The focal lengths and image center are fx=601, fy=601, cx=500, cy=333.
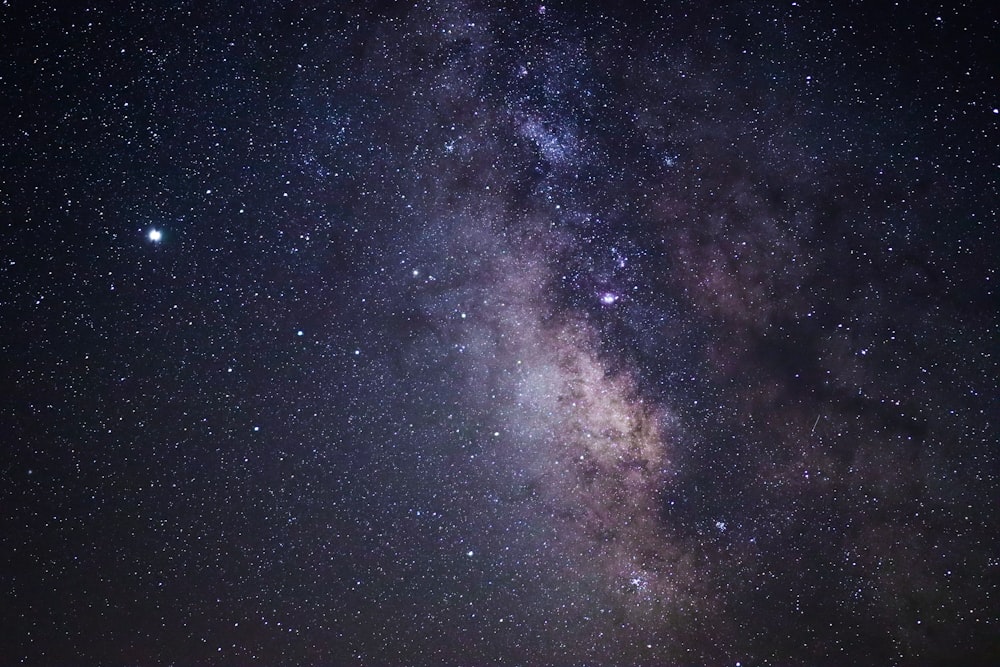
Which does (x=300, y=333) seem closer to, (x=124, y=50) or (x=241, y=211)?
(x=241, y=211)

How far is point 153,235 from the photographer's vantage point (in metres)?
4.47

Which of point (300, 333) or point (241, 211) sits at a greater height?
point (241, 211)

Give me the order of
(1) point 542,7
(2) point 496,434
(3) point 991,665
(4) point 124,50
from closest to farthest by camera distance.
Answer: (4) point 124,50 → (1) point 542,7 → (2) point 496,434 → (3) point 991,665

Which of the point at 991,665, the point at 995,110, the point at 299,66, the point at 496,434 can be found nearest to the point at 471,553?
the point at 496,434

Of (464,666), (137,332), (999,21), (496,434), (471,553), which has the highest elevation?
(999,21)

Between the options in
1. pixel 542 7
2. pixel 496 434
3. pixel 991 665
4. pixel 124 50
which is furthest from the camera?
pixel 991 665

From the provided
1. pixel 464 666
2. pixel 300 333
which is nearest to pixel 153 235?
pixel 300 333

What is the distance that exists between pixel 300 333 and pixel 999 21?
19.6ft

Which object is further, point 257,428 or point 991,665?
point 991,665

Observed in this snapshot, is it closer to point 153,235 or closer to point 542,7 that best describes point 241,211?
point 153,235

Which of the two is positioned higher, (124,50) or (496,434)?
(124,50)

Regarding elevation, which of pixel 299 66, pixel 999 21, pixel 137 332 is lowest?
pixel 137 332

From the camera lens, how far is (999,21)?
4703 mm

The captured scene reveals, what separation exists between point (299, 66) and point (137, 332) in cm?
234
